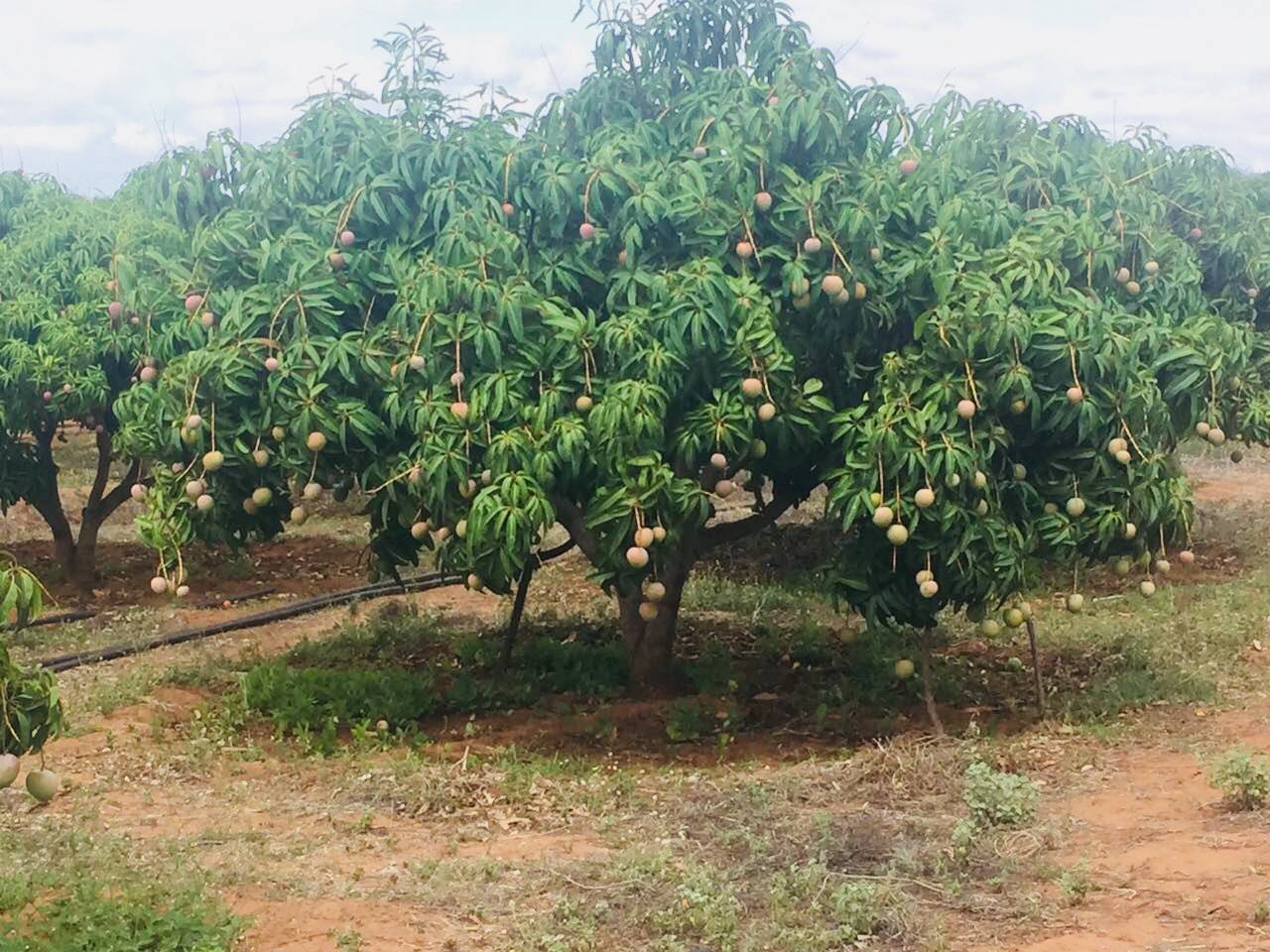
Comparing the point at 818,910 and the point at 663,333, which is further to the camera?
the point at 663,333

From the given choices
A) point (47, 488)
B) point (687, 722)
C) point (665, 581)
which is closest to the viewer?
point (687, 722)

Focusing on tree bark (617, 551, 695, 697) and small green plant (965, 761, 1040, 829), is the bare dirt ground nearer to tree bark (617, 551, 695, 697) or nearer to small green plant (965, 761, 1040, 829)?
small green plant (965, 761, 1040, 829)

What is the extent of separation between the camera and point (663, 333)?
6.64 meters

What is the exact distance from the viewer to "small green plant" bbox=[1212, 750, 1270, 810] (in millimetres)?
5781

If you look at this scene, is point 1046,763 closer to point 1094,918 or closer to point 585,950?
point 1094,918

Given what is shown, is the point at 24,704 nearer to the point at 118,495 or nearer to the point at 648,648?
the point at 648,648

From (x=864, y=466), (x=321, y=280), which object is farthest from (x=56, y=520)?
(x=864, y=466)

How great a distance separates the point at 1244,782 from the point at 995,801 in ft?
3.56

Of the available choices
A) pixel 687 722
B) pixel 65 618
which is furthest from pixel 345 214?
pixel 65 618

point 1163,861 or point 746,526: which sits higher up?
point 746,526

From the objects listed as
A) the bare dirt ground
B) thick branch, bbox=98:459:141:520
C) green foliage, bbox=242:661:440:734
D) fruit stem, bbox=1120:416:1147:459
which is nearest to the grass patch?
the bare dirt ground

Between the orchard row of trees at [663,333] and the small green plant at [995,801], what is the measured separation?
1190 mm

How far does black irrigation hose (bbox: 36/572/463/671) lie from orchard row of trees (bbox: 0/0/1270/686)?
2185mm

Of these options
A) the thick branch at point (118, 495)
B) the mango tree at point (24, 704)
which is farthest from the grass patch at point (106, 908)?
the thick branch at point (118, 495)
